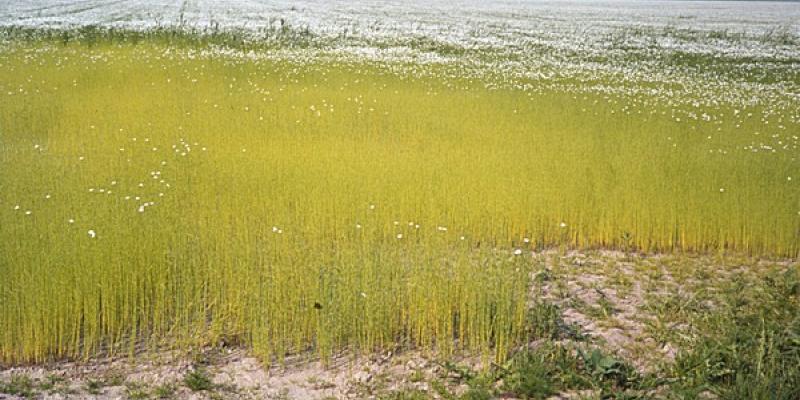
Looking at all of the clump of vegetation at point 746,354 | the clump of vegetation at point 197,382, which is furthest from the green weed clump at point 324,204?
the clump of vegetation at point 746,354

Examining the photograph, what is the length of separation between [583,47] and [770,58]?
491cm

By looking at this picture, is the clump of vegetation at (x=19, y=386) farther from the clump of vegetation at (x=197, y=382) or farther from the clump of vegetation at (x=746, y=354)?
the clump of vegetation at (x=746, y=354)

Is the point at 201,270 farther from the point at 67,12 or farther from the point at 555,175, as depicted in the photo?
the point at 67,12

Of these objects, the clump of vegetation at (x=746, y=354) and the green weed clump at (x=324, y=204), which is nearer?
the clump of vegetation at (x=746, y=354)

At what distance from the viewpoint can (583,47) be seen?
2327 centimetres

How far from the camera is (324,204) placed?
316 inches

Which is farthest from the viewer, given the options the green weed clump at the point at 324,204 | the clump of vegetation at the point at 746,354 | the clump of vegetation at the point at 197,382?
the green weed clump at the point at 324,204

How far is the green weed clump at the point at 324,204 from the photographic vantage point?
5668mm

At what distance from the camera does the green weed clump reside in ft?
18.6

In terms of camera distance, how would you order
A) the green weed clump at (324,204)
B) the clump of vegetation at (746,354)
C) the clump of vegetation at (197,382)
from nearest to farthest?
the clump of vegetation at (746,354) → the clump of vegetation at (197,382) → the green weed clump at (324,204)

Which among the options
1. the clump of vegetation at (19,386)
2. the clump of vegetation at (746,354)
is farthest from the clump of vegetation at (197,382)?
the clump of vegetation at (746,354)

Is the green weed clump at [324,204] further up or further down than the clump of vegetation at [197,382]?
further up

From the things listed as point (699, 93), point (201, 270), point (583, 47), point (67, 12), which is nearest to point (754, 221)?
point (201, 270)

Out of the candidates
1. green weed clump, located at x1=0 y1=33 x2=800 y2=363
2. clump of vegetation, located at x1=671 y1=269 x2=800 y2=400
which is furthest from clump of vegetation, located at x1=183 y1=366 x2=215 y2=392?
clump of vegetation, located at x1=671 y1=269 x2=800 y2=400
